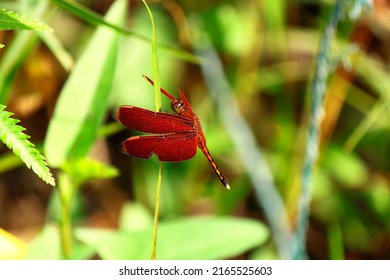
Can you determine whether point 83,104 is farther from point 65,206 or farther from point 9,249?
point 9,249

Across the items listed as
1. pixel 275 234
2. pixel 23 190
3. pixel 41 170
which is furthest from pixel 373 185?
pixel 41 170

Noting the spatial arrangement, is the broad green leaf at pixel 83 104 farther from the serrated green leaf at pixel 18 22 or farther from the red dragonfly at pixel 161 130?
the serrated green leaf at pixel 18 22

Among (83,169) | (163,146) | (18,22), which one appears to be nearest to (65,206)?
(83,169)

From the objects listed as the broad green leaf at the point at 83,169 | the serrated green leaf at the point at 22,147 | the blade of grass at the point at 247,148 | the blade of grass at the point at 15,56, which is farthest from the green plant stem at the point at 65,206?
the blade of grass at the point at 247,148

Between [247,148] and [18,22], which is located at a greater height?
[247,148]

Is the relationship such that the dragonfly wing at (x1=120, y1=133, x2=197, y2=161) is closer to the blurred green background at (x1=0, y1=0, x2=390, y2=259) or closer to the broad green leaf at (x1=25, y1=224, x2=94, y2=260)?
the broad green leaf at (x1=25, y1=224, x2=94, y2=260)

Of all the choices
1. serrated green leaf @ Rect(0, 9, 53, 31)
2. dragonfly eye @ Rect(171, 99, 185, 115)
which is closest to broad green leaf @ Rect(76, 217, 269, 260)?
dragonfly eye @ Rect(171, 99, 185, 115)
